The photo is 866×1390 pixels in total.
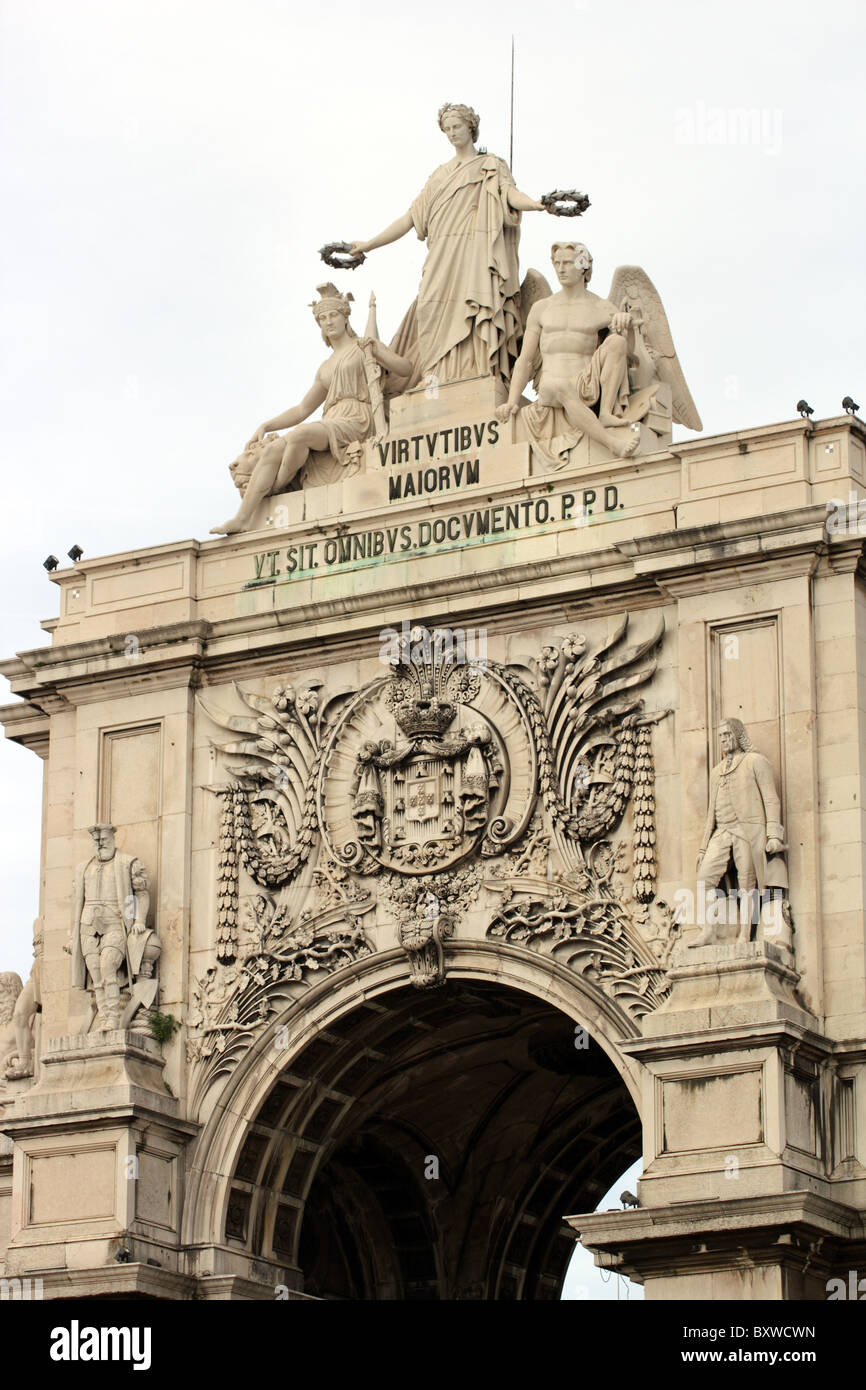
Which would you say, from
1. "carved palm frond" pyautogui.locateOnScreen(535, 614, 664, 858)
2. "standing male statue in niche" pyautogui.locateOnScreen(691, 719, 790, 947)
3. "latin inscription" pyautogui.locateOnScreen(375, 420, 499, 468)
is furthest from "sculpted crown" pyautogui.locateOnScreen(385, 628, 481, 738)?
"standing male statue in niche" pyautogui.locateOnScreen(691, 719, 790, 947)

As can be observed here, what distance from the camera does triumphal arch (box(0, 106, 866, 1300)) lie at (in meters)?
30.3

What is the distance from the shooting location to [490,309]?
3478cm

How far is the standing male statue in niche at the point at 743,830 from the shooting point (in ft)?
100

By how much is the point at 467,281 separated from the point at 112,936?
24.1 feet

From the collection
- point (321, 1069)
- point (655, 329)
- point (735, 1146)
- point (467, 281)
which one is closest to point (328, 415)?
point (467, 281)

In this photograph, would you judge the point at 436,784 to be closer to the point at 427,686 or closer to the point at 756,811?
the point at 427,686

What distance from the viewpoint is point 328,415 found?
35.3m

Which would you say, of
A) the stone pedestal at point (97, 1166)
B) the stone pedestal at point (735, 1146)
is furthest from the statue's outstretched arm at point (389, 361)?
the stone pedestal at point (735, 1146)

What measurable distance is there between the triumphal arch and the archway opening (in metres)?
0.05

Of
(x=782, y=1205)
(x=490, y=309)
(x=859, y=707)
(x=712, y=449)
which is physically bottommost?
(x=782, y=1205)

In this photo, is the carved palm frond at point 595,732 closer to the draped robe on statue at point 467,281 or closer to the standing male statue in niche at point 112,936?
the draped robe on statue at point 467,281

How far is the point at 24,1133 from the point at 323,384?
26.6ft

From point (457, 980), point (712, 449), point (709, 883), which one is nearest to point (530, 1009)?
point (457, 980)

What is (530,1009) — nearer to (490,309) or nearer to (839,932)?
(839,932)
